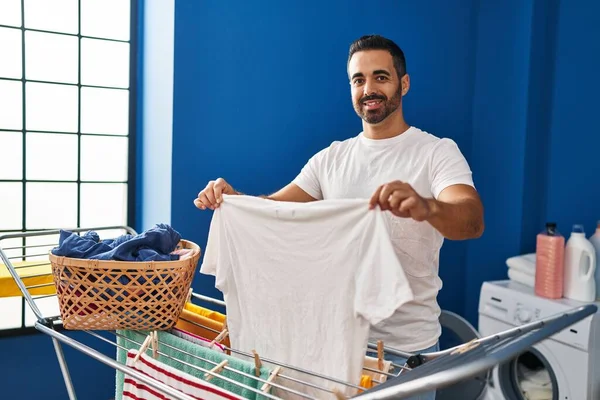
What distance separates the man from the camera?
55.6 inches

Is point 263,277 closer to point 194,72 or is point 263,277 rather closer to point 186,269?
point 186,269

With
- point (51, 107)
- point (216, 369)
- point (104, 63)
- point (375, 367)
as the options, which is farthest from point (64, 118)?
point (375, 367)

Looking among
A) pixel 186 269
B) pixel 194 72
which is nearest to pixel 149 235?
pixel 186 269

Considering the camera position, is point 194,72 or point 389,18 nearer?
point 194,72

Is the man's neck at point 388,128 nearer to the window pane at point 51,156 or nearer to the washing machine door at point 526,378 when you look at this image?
the washing machine door at point 526,378

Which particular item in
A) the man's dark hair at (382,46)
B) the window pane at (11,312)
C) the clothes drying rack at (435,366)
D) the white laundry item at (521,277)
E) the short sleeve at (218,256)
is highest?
the man's dark hair at (382,46)

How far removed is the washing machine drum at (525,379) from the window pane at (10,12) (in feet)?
8.37

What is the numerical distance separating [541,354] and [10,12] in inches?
102

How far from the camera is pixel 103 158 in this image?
8.82ft

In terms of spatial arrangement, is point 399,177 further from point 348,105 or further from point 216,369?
point 348,105

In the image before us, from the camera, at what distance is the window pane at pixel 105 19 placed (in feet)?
8.57

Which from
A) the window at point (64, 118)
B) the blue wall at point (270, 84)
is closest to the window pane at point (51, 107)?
the window at point (64, 118)

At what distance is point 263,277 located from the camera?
1.27 m

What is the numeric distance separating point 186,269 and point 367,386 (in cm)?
50
